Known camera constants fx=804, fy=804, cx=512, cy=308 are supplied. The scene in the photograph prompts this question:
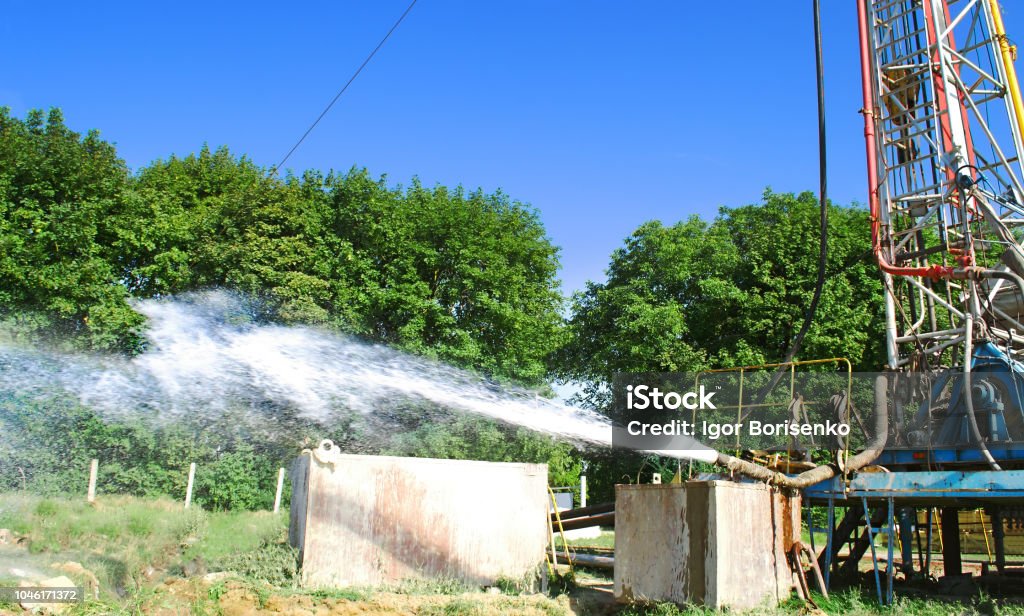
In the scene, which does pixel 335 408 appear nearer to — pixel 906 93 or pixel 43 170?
pixel 43 170

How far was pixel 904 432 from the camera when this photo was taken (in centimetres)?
1230

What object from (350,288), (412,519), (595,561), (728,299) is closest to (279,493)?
(350,288)

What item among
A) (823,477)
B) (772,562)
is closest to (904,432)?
(823,477)

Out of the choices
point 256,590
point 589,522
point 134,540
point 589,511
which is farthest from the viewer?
point 134,540

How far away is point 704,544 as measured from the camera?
31.9 feet

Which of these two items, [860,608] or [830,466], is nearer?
[860,608]

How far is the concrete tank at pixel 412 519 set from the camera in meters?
10.7

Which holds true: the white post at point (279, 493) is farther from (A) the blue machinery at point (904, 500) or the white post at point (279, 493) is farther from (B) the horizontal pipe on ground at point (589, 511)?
(A) the blue machinery at point (904, 500)

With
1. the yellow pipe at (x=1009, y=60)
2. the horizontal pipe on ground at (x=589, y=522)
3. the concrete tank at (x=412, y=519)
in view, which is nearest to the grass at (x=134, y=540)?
the concrete tank at (x=412, y=519)

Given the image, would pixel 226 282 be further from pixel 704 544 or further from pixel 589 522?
pixel 704 544

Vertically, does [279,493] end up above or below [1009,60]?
below

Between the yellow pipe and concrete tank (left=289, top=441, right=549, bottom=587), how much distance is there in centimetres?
1038

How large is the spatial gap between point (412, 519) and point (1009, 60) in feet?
42.1

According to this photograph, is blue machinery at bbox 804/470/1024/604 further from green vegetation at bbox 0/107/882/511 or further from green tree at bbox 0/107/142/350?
green tree at bbox 0/107/142/350
